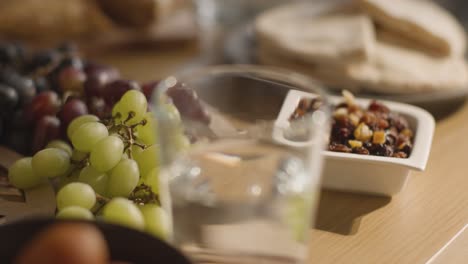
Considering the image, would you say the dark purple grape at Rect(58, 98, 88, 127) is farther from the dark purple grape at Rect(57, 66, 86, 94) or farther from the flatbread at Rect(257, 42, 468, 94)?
the flatbread at Rect(257, 42, 468, 94)

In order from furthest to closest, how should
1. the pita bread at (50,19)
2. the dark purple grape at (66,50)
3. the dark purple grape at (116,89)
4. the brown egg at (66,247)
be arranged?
the pita bread at (50,19), the dark purple grape at (66,50), the dark purple grape at (116,89), the brown egg at (66,247)

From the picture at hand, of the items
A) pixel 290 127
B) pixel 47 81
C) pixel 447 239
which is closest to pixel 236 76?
pixel 290 127

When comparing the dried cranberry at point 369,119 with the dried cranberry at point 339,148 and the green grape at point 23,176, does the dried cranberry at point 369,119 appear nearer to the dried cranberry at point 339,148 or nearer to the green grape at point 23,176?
the dried cranberry at point 339,148

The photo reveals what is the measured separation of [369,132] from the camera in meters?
0.69

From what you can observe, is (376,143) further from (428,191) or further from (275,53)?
(275,53)

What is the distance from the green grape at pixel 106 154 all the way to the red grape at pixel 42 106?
0.19 meters

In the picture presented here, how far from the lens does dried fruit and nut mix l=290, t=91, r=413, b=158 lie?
67cm

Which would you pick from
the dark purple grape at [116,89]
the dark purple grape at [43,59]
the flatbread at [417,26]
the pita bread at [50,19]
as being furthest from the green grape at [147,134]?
the pita bread at [50,19]

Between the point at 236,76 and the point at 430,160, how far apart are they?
326mm

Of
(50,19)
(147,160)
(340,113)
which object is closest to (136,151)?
(147,160)

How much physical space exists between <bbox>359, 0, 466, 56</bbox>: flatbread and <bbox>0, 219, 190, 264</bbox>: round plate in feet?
2.21

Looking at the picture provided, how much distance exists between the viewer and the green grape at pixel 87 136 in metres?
0.61

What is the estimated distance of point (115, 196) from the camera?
1.93ft

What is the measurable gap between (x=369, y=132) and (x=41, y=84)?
0.42 metres
